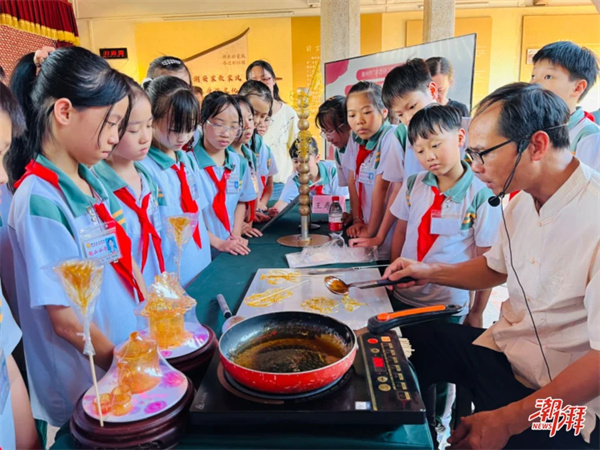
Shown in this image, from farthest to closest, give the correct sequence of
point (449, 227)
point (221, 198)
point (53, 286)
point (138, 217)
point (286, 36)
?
point (286, 36) < point (221, 198) < point (449, 227) < point (138, 217) < point (53, 286)

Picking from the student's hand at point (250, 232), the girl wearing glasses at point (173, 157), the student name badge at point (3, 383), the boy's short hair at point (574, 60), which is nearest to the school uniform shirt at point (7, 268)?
the student name badge at point (3, 383)

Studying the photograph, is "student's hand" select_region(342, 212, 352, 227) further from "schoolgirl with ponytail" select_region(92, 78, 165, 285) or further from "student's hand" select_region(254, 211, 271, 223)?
"schoolgirl with ponytail" select_region(92, 78, 165, 285)

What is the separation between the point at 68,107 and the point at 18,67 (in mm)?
254

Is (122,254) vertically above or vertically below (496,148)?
below

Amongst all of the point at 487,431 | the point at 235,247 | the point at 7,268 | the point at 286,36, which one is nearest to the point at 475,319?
the point at 487,431

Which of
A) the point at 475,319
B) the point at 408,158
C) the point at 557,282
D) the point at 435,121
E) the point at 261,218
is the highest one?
Answer: the point at 435,121

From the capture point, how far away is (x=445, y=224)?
1.58 m

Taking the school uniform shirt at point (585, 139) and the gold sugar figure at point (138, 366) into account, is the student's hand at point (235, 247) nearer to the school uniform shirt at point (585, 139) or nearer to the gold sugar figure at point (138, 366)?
the gold sugar figure at point (138, 366)

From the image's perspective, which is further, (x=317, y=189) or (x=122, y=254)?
(x=317, y=189)

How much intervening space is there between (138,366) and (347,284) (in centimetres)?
73

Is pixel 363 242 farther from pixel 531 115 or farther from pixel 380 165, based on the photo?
pixel 531 115

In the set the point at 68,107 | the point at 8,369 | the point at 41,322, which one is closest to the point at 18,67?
the point at 68,107

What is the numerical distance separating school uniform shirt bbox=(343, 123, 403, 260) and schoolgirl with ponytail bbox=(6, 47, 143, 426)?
3.89 feet

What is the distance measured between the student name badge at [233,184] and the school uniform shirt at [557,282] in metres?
1.42
